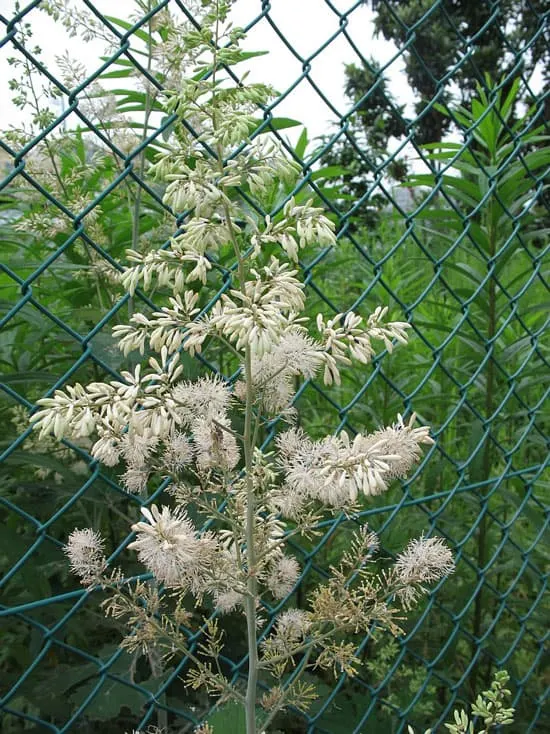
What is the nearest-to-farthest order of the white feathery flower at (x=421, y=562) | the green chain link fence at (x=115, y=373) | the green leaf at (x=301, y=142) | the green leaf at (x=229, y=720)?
the white feathery flower at (x=421, y=562)
the green leaf at (x=229, y=720)
the green chain link fence at (x=115, y=373)
the green leaf at (x=301, y=142)

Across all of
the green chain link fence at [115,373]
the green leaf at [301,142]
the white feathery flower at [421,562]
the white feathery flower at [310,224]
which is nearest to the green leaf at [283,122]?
the green chain link fence at [115,373]

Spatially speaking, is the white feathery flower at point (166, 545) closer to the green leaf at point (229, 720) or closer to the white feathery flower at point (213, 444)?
the white feathery flower at point (213, 444)

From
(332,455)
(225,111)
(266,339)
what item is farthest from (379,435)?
(225,111)

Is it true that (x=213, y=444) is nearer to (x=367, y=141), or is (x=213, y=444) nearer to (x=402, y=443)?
(x=402, y=443)

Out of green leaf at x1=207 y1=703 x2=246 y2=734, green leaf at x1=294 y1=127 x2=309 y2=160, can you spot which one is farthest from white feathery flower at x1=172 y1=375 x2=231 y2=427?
green leaf at x1=294 y1=127 x2=309 y2=160

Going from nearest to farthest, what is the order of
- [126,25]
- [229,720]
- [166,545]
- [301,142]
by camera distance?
[166,545]
[229,720]
[126,25]
[301,142]

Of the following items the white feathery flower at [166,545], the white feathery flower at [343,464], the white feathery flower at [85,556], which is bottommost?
the white feathery flower at [85,556]

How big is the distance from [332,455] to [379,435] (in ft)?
0.29

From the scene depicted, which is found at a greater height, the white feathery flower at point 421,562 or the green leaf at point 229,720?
the white feathery flower at point 421,562

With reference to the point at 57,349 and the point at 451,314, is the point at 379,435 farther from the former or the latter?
the point at 451,314

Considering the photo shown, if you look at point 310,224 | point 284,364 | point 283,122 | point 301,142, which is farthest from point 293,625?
point 301,142

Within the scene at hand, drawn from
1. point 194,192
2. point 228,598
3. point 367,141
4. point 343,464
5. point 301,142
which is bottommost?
point 228,598

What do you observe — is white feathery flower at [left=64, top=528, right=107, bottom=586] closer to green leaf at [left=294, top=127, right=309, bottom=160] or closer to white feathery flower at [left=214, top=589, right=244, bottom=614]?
white feathery flower at [left=214, top=589, right=244, bottom=614]

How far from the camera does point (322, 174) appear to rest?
6.08ft
